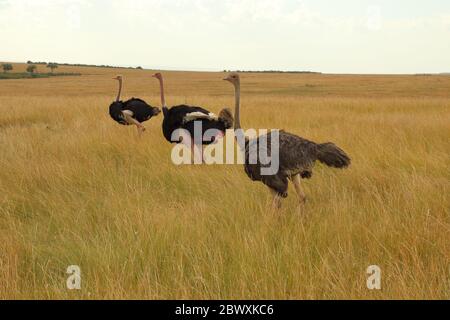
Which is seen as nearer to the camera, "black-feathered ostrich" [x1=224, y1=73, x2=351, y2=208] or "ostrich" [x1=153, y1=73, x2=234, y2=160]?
"black-feathered ostrich" [x1=224, y1=73, x2=351, y2=208]

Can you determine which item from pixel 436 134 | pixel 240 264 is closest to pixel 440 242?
pixel 240 264

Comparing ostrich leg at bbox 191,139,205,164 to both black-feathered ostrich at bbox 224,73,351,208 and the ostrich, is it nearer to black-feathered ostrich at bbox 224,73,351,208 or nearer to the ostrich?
the ostrich

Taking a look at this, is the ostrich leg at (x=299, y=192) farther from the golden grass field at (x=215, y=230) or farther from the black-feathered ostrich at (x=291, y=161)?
the golden grass field at (x=215, y=230)

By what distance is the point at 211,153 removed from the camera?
7805 millimetres

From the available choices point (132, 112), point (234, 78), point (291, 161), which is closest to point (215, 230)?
point (291, 161)

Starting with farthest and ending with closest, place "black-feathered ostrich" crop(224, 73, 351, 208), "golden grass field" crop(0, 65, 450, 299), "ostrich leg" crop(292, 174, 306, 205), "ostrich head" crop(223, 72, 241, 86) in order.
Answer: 1. "ostrich head" crop(223, 72, 241, 86)
2. "ostrich leg" crop(292, 174, 306, 205)
3. "black-feathered ostrich" crop(224, 73, 351, 208)
4. "golden grass field" crop(0, 65, 450, 299)

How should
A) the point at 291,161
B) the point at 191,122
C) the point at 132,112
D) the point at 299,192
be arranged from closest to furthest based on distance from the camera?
the point at 291,161
the point at 299,192
the point at 191,122
the point at 132,112

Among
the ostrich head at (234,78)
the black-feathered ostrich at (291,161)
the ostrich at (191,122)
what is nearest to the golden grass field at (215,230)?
the black-feathered ostrich at (291,161)

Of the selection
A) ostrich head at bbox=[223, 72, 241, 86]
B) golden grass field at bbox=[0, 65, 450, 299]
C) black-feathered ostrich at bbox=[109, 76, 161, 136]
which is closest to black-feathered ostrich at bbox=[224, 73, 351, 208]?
golden grass field at bbox=[0, 65, 450, 299]

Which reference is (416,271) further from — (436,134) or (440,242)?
(436,134)

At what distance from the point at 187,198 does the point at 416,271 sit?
269 centimetres

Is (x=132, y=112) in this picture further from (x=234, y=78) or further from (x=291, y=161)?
(x=291, y=161)

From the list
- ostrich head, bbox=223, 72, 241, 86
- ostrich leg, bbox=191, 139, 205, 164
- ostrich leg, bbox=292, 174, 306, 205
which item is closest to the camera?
ostrich leg, bbox=292, 174, 306, 205

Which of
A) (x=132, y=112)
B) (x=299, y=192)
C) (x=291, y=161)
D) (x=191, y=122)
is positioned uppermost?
(x=132, y=112)
